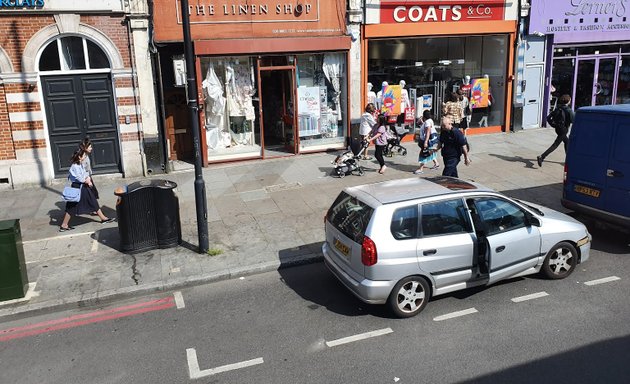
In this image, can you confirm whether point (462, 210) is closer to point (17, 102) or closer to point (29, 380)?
A: point (29, 380)

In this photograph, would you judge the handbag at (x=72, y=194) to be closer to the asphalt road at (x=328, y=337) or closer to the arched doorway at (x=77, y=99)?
the asphalt road at (x=328, y=337)

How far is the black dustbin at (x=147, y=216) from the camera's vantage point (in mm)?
8766

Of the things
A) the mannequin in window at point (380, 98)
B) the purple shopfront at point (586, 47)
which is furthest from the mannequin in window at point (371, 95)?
the purple shopfront at point (586, 47)

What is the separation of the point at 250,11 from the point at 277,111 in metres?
2.89

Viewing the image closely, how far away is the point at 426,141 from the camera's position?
12820 millimetres

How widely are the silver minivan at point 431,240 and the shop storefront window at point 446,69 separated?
9.15 meters

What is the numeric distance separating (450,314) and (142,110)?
9.53 meters

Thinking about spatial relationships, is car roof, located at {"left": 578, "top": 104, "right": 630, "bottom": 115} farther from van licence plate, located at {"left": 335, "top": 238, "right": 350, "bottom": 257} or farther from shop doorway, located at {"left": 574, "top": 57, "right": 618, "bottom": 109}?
shop doorway, located at {"left": 574, "top": 57, "right": 618, "bottom": 109}

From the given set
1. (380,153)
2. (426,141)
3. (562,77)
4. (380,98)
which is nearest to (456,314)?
(426,141)

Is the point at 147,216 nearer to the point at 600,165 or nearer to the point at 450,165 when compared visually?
the point at 450,165

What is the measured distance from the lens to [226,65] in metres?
14.3

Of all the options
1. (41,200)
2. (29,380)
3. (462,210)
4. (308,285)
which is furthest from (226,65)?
(29,380)

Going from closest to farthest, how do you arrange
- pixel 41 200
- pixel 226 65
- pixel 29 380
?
pixel 29 380 → pixel 41 200 → pixel 226 65

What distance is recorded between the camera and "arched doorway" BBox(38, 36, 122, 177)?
12844mm
